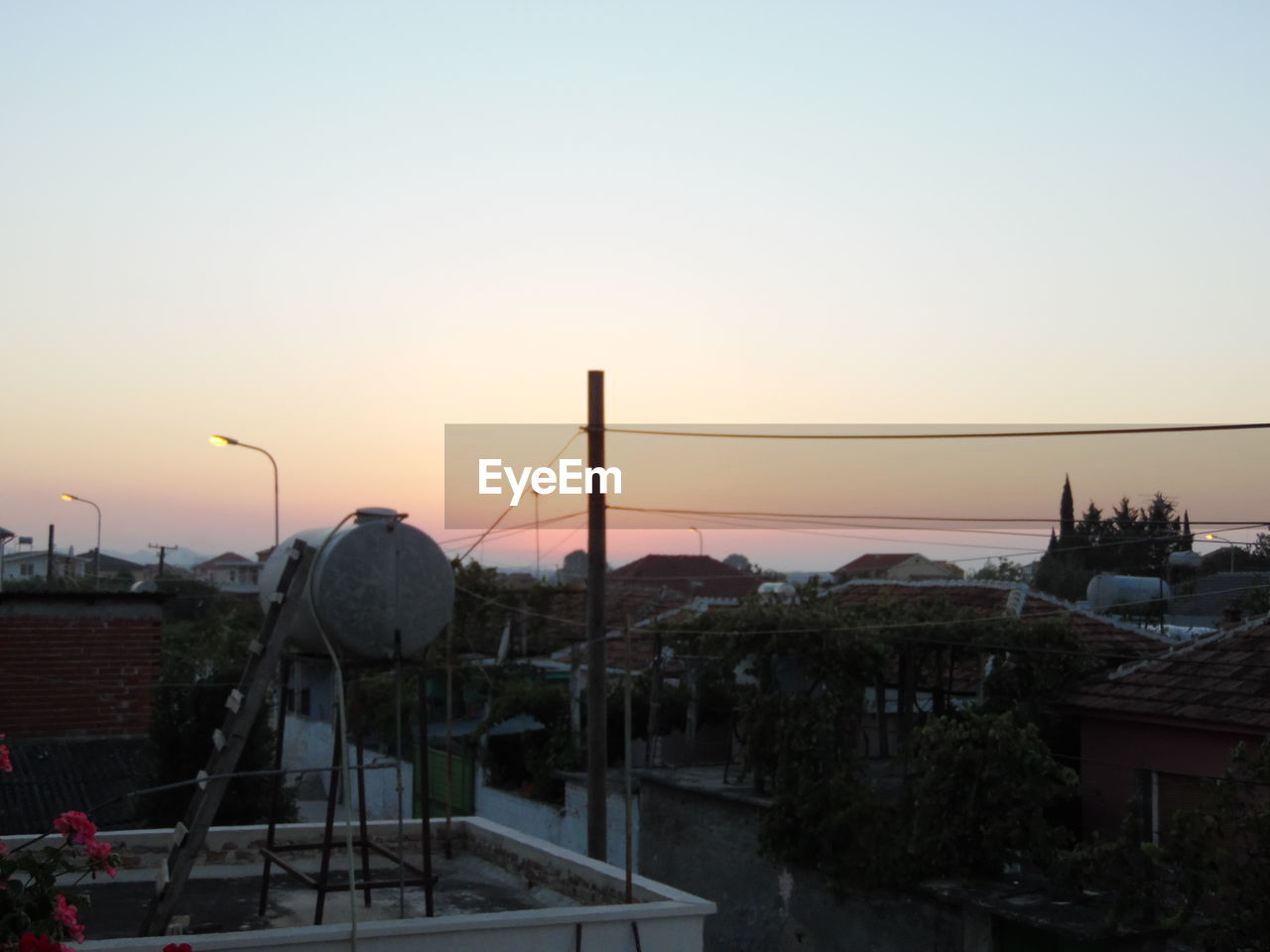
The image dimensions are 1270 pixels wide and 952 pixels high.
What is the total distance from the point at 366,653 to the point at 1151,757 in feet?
35.8

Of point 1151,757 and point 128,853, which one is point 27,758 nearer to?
point 128,853

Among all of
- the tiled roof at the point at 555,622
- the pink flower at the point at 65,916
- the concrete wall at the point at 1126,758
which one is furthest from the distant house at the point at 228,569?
the pink flower at the point at 65,916

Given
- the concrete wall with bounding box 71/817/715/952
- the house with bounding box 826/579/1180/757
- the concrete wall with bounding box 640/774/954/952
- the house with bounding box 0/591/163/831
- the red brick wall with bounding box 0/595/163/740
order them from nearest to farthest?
the concrete wall with bounding box 71/817/715/952 → the house with bounding box 0/591/163/831 → the concrete wall with bounding box 640/774/954/952 → the red brick wall with bounding box 0/595/163/740 → the house with bounding box 826/579/1180/757

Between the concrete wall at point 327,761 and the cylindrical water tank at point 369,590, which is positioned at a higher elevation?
the cylindrical water tank at point 369,590

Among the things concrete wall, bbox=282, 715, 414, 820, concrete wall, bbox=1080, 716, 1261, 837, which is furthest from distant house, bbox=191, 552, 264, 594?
concrete wall, bbox=1080, 716, 1261, 837

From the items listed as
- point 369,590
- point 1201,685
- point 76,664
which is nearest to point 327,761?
point 76,664

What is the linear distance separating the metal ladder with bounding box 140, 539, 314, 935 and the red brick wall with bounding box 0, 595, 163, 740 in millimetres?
7628

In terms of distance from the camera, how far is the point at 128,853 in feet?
37.2

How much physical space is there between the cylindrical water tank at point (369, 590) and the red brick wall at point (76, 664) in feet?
25.9

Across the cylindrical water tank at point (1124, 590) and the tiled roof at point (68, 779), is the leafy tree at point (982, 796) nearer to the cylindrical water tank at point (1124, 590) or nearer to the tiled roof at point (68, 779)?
the cylindrical water tank at point (1124, 590)

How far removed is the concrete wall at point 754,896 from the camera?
49.5ft

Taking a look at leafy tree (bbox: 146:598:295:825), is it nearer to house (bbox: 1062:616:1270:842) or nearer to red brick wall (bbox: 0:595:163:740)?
red brick wall (bbox: 0:595:163:740)

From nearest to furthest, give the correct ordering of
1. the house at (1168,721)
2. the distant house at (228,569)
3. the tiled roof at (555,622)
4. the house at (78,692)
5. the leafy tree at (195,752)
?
the house at (1168,721)
the house at (78,692)
the leafy tree at (195,752)
the tiled roof at (555,622)
the distant house at (228,569)

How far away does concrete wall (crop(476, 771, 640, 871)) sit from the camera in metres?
21.5
